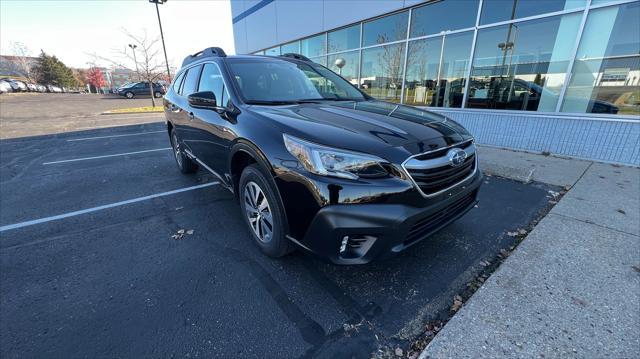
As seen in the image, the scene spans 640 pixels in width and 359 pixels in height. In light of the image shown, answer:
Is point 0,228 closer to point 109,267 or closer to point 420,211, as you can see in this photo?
point 109,267

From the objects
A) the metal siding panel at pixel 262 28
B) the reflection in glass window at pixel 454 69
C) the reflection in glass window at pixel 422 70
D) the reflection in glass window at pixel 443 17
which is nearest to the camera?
the reflection in glass window at pixel 443 17

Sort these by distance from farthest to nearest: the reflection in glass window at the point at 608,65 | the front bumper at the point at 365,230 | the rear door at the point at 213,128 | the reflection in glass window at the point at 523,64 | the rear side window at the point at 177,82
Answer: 1. the reflection in glass window at the point at 523,64
2. the reflection in glass window at the point at 608,65
3. the rear side window at the point at 177,82
4. the rear door at the point at 213,128
5. the front bumper at the point at 365,230

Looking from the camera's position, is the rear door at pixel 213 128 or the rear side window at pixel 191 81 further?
the rear side window at pixel 191 81

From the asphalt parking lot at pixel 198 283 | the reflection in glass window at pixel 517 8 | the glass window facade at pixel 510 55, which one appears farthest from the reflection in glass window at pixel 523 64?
the asphalt parking lot at pixel 198 283

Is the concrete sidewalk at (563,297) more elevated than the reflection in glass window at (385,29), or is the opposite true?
the reflection in glass window at (385,29)

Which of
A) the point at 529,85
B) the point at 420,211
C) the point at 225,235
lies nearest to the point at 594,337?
the point at 420,211

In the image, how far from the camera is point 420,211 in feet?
6.26

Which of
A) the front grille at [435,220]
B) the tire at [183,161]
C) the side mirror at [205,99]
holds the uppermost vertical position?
the side mirror at [205,99]

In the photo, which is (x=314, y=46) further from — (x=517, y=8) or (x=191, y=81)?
(x=191, y=81)

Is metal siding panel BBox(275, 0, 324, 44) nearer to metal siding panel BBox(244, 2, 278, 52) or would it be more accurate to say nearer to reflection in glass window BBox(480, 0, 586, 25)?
metal siding panel BBox(244, 2, 278, 52)

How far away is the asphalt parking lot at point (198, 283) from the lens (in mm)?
1788

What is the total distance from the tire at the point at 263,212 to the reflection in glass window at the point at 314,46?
34.3 feet

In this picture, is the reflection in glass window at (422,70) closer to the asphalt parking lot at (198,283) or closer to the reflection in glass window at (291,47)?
the asphalt parking lot at (198,283)

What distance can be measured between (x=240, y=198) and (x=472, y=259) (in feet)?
7.40
